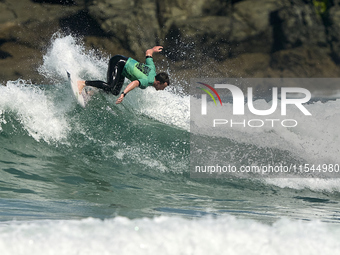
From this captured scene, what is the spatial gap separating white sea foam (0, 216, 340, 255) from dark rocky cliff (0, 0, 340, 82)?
13.7m

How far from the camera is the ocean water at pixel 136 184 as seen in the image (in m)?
2.12

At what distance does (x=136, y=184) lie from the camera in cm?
449

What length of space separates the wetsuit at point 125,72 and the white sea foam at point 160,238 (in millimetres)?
3319

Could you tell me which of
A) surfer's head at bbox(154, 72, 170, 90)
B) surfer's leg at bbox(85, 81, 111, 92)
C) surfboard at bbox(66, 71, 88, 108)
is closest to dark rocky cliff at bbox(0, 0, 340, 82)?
surfboard at bbox(66, 71, 88, 108)

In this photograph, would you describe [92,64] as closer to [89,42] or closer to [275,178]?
[275,178]

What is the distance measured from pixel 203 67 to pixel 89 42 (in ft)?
15.5

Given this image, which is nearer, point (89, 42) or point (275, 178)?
point (275, 178)

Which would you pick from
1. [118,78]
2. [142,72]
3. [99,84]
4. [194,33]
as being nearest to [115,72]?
[118,78]

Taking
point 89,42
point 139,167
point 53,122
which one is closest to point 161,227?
point 139,167

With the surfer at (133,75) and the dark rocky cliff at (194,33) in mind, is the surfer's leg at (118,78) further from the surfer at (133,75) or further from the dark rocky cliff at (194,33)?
the dark rocky cliff at (194,33)

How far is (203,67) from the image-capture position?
16.4 metres

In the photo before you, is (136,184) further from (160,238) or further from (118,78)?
(160,238)

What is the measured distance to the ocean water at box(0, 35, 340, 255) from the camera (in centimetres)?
212

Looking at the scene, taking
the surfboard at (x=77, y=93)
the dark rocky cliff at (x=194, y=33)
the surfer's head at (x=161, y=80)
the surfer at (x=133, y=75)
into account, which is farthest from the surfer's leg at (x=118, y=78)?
the dark rocky cliff at (x=194, y=33)
